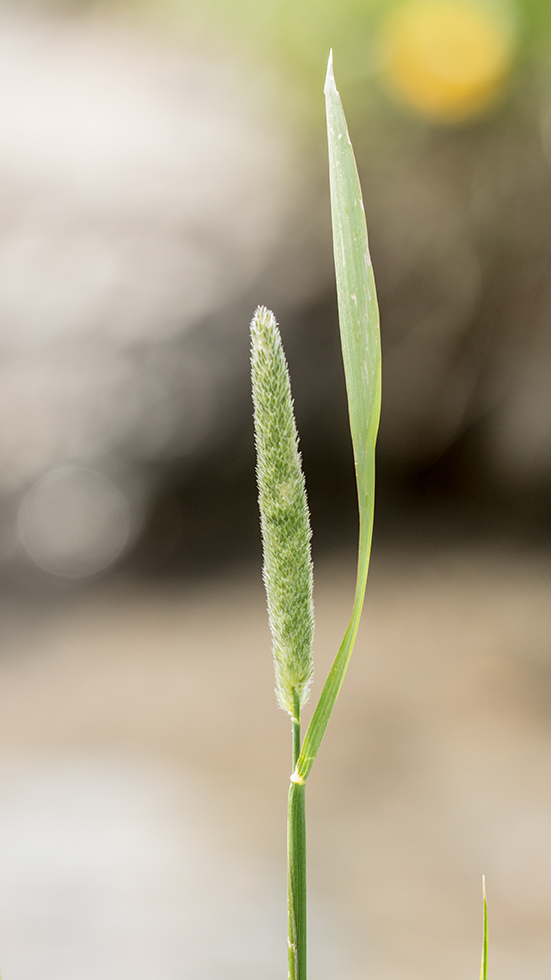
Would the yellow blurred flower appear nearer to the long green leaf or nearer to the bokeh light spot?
the bokeh light spot

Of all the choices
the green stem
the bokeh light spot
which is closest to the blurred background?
the bokeh light spot

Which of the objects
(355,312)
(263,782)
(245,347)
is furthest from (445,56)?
(355,312)

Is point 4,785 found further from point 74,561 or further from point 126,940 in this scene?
point 74,561

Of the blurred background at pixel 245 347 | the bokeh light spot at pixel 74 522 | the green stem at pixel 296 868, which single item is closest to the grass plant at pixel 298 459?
the green stem at pixel 296 868

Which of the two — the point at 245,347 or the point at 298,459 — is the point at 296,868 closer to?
the point at 298,459

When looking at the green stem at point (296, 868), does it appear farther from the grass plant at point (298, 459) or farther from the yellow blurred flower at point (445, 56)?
the yellow blurred flower at point (445, 56)
